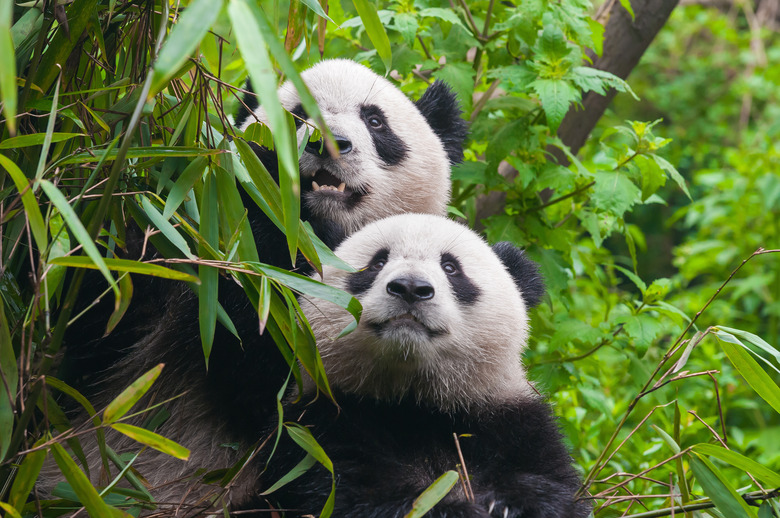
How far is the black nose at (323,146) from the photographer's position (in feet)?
7.16

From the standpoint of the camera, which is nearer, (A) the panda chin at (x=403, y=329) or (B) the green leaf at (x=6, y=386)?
(B) the green leaf at (x=6, y=386)

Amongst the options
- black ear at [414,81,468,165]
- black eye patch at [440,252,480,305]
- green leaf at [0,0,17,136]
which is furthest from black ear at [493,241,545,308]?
green leaf at [0,0,17,136]

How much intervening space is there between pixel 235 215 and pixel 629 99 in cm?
753

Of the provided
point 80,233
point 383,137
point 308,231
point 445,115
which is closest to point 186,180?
point 308,231

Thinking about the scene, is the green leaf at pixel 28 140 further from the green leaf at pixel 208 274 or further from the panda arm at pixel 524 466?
the panda arm at pixel 524 466

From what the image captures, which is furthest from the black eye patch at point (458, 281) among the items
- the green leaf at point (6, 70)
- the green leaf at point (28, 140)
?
the green leaf at point (6, 70)

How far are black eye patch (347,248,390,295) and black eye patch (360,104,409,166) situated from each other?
530 mm

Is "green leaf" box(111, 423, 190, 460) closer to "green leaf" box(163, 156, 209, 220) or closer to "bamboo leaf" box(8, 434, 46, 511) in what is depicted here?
"bamboo leaf" box(8, 434, 46, 511)

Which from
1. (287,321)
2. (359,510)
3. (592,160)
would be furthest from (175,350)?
(592,160)

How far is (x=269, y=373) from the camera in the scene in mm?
2045

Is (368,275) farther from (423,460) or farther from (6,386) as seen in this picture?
(6,386)

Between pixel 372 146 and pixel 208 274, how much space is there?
0.93 metres

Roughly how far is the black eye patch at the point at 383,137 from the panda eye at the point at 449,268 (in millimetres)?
548

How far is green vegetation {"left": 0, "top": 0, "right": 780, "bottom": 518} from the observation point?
1408mm
